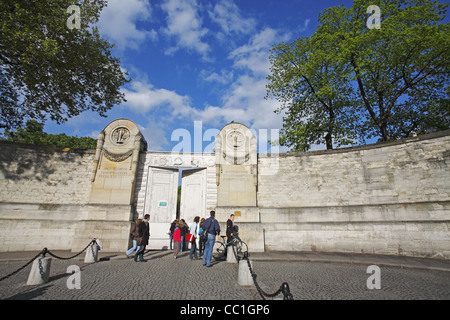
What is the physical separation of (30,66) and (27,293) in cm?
1094

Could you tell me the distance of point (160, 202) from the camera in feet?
40.2

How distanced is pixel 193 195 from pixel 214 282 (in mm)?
7069

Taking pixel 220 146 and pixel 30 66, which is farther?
pixel 220 146

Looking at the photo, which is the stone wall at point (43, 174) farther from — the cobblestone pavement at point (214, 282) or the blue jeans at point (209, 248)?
the blue jeans at point (209, 248)

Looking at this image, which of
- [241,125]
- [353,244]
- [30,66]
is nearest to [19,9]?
[30,66]

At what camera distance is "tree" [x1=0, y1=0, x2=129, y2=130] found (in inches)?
388

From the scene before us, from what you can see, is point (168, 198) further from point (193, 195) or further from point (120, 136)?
point (120, 136)

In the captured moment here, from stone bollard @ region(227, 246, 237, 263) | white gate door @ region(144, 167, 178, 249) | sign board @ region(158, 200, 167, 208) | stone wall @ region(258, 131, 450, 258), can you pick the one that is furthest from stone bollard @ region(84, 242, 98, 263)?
stone wall @ region(258, 131, 450, 258)

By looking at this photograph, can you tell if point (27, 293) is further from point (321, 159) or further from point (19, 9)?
point (321, 159)

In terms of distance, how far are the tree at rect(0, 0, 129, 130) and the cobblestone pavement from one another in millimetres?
8492
